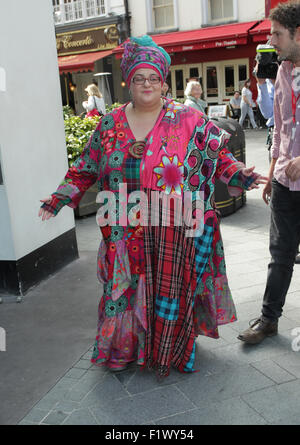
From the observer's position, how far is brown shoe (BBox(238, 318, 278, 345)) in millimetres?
3281

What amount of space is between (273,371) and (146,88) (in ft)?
6.02

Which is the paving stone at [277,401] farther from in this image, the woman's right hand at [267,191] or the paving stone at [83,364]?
the woman's right hand at [267,191]

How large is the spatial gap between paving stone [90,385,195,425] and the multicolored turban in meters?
1.82

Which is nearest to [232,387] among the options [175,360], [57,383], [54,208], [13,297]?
[175,360]

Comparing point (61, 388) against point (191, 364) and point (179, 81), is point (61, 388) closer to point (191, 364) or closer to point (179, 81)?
point (191, 364)

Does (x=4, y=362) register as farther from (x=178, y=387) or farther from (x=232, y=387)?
(x=232, y=387)

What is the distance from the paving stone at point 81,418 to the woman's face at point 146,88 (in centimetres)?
174

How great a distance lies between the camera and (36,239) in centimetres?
462

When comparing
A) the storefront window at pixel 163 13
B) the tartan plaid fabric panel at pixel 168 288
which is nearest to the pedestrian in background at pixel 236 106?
the storefront window at pixel 163 13

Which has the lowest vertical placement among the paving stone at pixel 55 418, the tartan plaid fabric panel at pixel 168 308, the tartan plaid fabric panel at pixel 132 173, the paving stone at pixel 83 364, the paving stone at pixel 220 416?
the paving stone at pixel 83 364

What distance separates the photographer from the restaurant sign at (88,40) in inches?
862

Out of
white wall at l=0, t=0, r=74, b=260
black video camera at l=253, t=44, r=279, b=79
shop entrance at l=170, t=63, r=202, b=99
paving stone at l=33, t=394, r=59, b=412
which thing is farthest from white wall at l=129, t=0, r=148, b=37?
paving stone at l=33, t=394, r=59, b=412

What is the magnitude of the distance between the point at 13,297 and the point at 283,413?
268 centimetres

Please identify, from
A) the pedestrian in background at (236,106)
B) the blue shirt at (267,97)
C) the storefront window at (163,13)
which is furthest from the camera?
the storefront window at (163,13)
